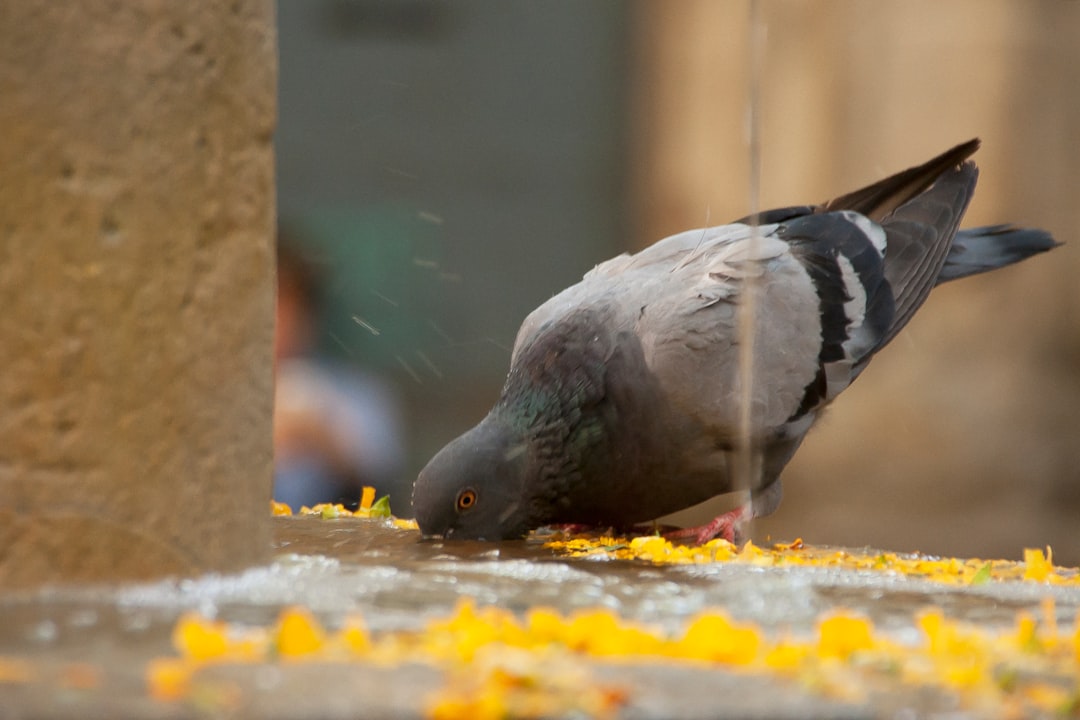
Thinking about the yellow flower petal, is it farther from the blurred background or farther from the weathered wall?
the weathered wall

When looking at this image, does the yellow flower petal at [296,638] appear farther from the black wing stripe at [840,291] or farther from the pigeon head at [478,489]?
the black wing stripe at [840,291]

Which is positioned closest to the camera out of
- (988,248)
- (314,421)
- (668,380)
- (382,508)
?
(668,380)

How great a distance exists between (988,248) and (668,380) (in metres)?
2.07

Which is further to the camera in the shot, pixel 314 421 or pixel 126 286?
pixel 314 421

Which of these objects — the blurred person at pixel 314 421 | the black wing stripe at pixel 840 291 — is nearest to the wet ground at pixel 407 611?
the black wing stripe at pixel 840 291

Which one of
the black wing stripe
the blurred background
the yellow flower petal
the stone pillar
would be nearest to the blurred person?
the blurred background

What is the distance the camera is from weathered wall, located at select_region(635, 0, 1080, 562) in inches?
336

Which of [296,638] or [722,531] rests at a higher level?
[296,638]

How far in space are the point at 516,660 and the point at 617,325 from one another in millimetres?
2739

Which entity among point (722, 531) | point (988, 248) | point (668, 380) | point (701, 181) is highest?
point (701, 181)

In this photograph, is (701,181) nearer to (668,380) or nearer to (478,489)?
(668,380)

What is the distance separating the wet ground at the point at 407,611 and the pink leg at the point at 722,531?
2.17 ft

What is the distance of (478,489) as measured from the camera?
3.93 metres

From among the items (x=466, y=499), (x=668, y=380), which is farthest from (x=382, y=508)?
(x=668, y=380)
